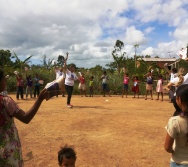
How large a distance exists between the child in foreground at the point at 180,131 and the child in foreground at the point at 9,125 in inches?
49.8

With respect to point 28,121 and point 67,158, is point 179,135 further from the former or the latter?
point 28,121

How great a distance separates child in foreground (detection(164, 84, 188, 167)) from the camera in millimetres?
2253

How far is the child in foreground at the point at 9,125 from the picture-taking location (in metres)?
2.31

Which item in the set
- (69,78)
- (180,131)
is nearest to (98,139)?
(180,131)

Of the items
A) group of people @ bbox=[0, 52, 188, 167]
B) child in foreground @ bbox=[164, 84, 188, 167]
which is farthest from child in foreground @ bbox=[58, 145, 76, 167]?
child in foreground @ bbox=[164, 84, 188, 167]

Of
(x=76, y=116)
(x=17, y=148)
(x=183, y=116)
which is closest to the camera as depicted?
(x=183, y=116)

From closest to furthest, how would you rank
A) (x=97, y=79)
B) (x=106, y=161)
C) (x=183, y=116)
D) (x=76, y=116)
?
(x=183, y=116) < (x=106, y=161) < (x=76, y=116) < (x=97, y=79)

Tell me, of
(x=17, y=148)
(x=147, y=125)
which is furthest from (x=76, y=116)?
(x=17, y=148)

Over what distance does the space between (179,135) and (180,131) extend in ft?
0.17

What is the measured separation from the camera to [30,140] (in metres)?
5.69

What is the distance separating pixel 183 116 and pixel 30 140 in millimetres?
4231

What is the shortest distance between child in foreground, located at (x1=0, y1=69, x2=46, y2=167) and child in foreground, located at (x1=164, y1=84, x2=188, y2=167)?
1265 millimetres

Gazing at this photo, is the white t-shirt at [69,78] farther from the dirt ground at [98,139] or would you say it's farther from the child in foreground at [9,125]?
the child in foreground at [9,125]

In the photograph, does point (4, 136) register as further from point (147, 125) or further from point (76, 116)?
point (76, 116)
